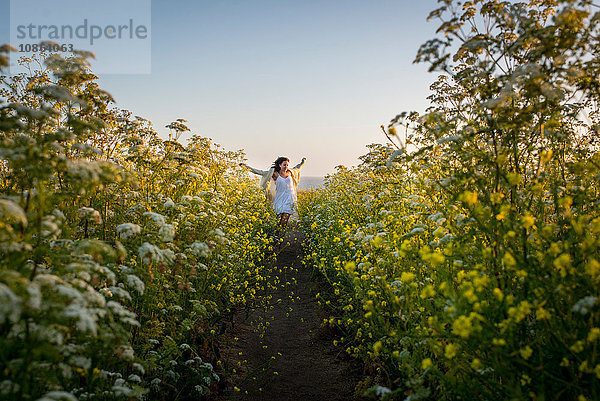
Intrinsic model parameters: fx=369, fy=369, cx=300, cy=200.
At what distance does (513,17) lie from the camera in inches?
122

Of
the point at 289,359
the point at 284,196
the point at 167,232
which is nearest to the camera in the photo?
the point at 167,232

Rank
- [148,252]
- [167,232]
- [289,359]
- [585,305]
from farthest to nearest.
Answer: [289,359]
[167,232]
[148,252]
[585,305]

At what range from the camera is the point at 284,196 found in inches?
495

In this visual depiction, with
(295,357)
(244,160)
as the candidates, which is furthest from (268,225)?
(295,357)

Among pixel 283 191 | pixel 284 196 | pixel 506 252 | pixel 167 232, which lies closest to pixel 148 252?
pixel 167 232

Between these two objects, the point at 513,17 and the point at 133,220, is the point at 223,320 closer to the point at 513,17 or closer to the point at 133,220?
A: the point at 133,220

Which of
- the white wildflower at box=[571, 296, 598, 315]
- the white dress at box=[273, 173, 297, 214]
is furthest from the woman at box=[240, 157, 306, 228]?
the white wildflower at box=[571, 296, 598, 315]

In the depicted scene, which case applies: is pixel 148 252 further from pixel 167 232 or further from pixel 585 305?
pixel 585 305

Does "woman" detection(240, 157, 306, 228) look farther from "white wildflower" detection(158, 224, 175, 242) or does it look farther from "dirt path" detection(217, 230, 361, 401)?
"white wildflower" detection(158, 224, 175, 242)

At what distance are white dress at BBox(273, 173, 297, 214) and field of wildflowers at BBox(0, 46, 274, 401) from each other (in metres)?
4.99

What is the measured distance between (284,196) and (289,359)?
787 cm

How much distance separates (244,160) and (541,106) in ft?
24.8

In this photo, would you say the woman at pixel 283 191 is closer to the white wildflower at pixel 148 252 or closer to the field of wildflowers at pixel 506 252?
the field of wildflowers at pixel 506 252

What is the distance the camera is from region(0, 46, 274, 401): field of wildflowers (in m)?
1.74
